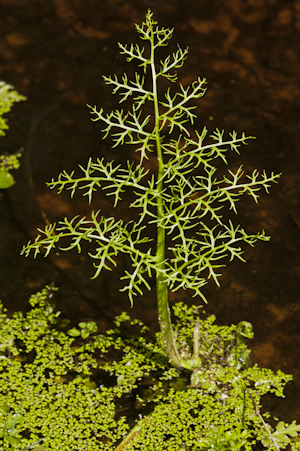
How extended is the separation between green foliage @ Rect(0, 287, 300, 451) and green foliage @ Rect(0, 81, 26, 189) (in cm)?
87

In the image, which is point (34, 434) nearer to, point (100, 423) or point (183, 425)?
point (100, 423)

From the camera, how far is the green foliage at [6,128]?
3.10m

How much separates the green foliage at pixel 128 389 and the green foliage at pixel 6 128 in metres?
0.87

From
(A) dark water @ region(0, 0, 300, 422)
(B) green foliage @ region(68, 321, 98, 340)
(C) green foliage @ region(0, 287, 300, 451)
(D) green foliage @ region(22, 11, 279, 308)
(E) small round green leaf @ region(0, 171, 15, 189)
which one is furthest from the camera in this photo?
(E) small round green leaf @ region(0, 171, 15, 189)

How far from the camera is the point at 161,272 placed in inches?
75.2

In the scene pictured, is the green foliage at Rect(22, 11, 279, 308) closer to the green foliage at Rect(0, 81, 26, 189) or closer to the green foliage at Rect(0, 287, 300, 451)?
the green foliage at Rect(0, 287, 300, 451)

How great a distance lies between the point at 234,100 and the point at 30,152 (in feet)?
3.89

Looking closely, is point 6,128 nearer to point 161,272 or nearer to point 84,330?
point 84,330

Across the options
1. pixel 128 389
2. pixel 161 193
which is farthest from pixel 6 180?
pixel 161 193

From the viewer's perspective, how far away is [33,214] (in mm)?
2891

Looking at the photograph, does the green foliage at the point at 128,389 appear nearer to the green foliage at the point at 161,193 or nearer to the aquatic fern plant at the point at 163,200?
the aquatic fern plant at the point at 163,200

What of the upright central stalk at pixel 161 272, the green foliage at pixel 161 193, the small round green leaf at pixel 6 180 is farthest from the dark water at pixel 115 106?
the upright central stalk at pixel 161 272

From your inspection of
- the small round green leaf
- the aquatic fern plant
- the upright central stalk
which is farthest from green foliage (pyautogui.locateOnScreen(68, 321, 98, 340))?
the small round green leaf

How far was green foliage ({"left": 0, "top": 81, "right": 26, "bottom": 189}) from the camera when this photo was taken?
3104mm
